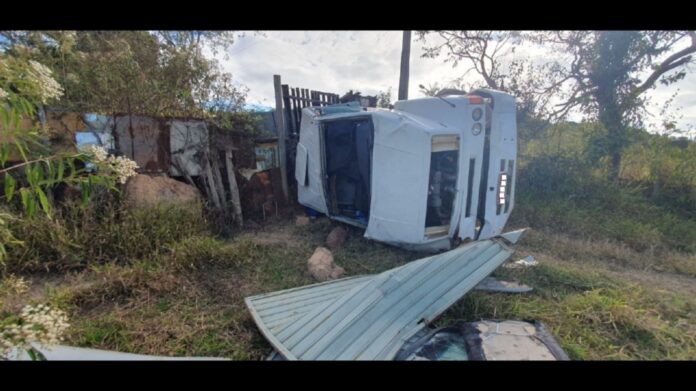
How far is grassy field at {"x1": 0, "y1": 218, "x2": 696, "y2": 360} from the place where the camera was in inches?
91.6

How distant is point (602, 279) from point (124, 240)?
564 centimetres

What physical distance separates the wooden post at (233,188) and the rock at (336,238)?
61.4 inches

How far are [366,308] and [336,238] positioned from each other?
1869mm

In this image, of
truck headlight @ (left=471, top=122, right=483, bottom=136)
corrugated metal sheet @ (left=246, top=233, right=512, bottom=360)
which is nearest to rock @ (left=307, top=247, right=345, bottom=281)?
corrugated metal sheet @ (left=246, top=233, right=512, bottom=360)

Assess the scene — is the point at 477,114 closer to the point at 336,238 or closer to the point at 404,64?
the point at 336,238

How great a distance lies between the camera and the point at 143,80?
4.24m

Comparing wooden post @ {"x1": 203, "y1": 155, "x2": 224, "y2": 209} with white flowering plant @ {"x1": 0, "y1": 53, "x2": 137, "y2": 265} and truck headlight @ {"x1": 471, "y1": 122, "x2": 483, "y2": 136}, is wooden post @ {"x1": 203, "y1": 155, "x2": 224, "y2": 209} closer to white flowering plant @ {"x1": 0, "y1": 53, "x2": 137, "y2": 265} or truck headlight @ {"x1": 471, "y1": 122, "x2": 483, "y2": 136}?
white flowering plant @ {"x1": 0, "y1": 53, "x2": 137, "y2": 265}

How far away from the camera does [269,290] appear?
3045mm

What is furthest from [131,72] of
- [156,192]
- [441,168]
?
[441,168]

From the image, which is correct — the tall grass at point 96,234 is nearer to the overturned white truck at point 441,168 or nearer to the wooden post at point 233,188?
the wooden post at point 233,188
